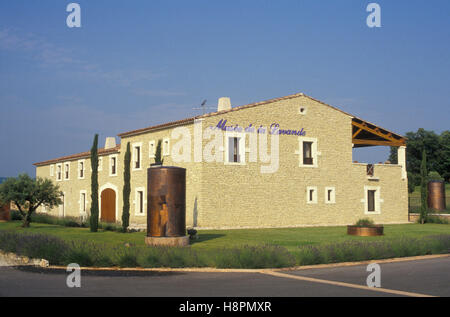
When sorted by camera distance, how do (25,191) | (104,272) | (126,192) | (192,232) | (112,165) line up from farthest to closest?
(112,165) → (25,191) → (126,192) → (192,232) → (104,272)

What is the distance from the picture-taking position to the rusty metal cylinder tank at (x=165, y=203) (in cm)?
1762

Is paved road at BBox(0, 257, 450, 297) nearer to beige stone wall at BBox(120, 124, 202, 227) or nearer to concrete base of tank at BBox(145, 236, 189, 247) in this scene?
concrete base of tank at BBox(145, 236, 189, 247)

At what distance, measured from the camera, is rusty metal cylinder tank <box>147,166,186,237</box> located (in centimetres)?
1762

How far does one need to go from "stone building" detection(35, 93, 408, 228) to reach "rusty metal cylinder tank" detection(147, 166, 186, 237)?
32.7 feet

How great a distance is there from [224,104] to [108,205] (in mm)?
12312

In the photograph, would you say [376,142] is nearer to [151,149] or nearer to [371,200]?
[371,200]

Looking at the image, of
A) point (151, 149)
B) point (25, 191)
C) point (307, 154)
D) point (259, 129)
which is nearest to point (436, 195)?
point (307, 154)

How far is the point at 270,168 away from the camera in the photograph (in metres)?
30.4

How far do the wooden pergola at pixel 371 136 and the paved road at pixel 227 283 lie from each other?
22.2 m

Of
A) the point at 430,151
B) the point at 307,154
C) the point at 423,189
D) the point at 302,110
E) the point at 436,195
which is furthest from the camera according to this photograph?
the point at 430,151

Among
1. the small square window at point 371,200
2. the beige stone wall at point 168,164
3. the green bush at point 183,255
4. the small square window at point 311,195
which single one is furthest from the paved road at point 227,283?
the small square window at point 371,200
